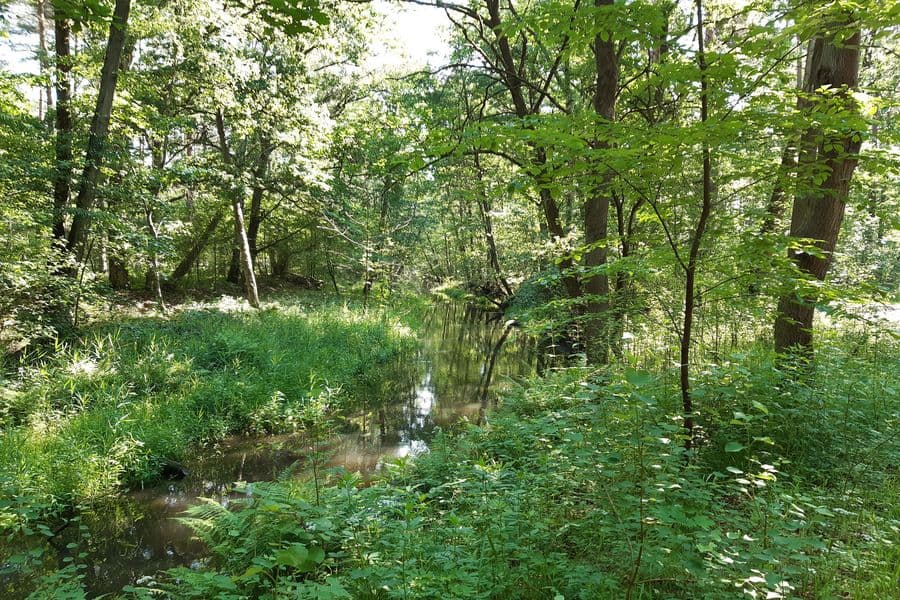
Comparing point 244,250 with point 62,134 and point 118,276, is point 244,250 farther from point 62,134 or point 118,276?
point 62,134

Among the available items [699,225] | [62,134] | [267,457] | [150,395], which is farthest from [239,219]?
[699,225]

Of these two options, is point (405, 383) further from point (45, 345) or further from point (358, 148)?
point (358, 148)

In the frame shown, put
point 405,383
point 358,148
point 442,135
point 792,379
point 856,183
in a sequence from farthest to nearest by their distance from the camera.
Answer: point 358,148 → point 405,383 → point 856,183 → point 792,379 → point 442,135

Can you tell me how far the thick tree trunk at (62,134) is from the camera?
859 centimetres

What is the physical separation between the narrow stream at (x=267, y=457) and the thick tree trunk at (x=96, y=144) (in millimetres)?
5294

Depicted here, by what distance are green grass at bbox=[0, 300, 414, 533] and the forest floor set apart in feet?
0.12

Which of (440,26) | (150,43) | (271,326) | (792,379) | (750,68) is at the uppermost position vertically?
(440,26)

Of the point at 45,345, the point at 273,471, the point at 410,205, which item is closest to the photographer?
the point at 273,471

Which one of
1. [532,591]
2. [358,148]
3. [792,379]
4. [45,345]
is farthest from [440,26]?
[532,591]

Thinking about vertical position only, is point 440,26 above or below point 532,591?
above

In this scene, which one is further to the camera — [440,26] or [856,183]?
[440,26]

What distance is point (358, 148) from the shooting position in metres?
16.5

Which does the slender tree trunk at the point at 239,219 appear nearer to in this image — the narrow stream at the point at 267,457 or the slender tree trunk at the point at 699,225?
the narrow stream at the point at 267,457

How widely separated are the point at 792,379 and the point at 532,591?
3.52m
